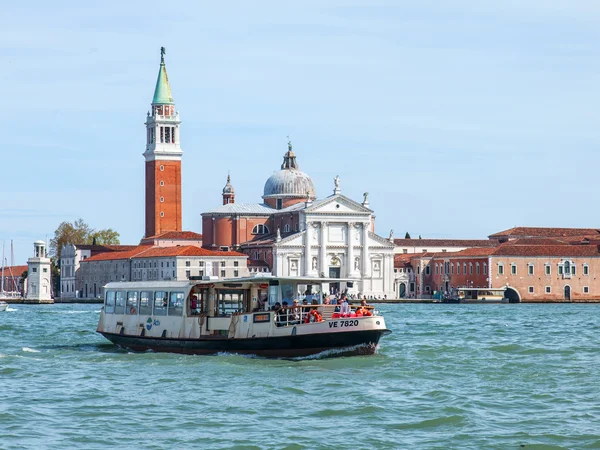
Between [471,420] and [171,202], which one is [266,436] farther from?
[171,202]

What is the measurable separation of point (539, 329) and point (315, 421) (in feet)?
78.9

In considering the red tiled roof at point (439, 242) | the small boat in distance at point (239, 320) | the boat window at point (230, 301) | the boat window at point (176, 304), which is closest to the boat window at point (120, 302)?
the small boat in distance at point (239, 320)

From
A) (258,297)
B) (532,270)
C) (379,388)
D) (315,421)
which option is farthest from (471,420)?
(532,270)

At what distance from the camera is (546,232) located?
101000 millimetres

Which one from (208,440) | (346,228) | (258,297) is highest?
(346,228)

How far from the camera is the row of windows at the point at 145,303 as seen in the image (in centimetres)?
2717

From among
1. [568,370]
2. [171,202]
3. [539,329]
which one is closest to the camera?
[568,370]

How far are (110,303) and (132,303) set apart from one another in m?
1.39

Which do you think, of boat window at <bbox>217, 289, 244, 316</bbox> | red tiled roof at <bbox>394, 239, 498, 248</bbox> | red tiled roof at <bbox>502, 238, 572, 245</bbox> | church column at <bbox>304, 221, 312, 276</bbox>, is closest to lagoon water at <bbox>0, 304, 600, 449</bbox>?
boat window at <bbox>217, 289, 244, 316</bbox>

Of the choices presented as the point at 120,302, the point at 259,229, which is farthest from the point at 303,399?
the point at 259,229

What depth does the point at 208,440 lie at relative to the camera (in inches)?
618

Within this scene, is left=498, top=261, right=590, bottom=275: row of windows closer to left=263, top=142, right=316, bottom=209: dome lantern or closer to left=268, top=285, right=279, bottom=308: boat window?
left=263, top=142, right=316, bottom=209: dome lantern

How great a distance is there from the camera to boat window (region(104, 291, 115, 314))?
98.9 feet

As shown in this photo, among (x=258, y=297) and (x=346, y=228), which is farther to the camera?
(x=346, y=228)
